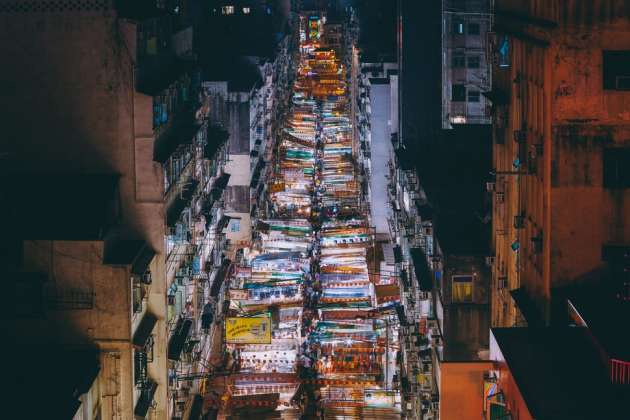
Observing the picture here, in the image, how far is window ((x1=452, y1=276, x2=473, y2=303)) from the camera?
3203 centimetres

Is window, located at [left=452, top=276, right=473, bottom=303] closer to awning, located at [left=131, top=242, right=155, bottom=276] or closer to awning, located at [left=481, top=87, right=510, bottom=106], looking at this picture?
awning, located at [left=481, top=87, right=510, bottom=106]

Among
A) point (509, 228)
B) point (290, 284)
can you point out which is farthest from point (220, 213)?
point (509, 228)

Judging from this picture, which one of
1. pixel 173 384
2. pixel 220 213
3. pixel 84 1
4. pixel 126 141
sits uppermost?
pixel 84 1

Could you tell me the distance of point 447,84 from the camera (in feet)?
170

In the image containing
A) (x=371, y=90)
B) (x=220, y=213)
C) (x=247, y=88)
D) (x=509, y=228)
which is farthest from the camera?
(x=371, y=90)

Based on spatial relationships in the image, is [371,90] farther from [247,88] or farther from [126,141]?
[126,141]

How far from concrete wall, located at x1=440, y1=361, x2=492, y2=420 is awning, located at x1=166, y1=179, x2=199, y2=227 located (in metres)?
11.1

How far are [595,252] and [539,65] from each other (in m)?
4.87

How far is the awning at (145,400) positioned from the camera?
27938 millimetres

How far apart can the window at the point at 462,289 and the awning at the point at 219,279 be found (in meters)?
14.8

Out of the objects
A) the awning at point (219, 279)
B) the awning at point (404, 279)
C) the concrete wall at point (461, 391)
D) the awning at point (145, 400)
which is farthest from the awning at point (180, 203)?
the awning at point (404, 279)

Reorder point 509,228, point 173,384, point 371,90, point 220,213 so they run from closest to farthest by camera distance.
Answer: point 509,228, point 173,384, point 220,213, point 371,90

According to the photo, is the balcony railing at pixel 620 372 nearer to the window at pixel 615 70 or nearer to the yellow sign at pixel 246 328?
the window at pixel 615 70

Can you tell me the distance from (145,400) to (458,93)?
29.3m
